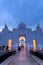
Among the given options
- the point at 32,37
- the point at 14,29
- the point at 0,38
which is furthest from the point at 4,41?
the point at 32,37

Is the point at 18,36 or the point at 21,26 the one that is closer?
the point at 18,36

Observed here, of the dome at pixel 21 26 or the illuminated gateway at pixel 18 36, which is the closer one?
the illuminated gateway at pixel 18 36

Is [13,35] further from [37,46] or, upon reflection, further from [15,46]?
[37,46]

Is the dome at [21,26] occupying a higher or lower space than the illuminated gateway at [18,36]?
higher

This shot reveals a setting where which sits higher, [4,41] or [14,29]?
[14,29]

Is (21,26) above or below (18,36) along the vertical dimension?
above

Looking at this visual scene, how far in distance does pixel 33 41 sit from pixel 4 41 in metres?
9.17

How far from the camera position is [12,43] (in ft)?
175

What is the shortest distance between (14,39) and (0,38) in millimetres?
4474

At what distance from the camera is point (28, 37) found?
2112 inches

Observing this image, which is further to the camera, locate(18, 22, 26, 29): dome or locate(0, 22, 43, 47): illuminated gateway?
locate(18, 22, 26, 29): dome

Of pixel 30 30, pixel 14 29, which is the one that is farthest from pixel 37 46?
pixel 14 29

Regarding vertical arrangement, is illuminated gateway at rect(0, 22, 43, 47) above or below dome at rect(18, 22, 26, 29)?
below

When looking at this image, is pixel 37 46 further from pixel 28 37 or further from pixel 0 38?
pixel 0 38
